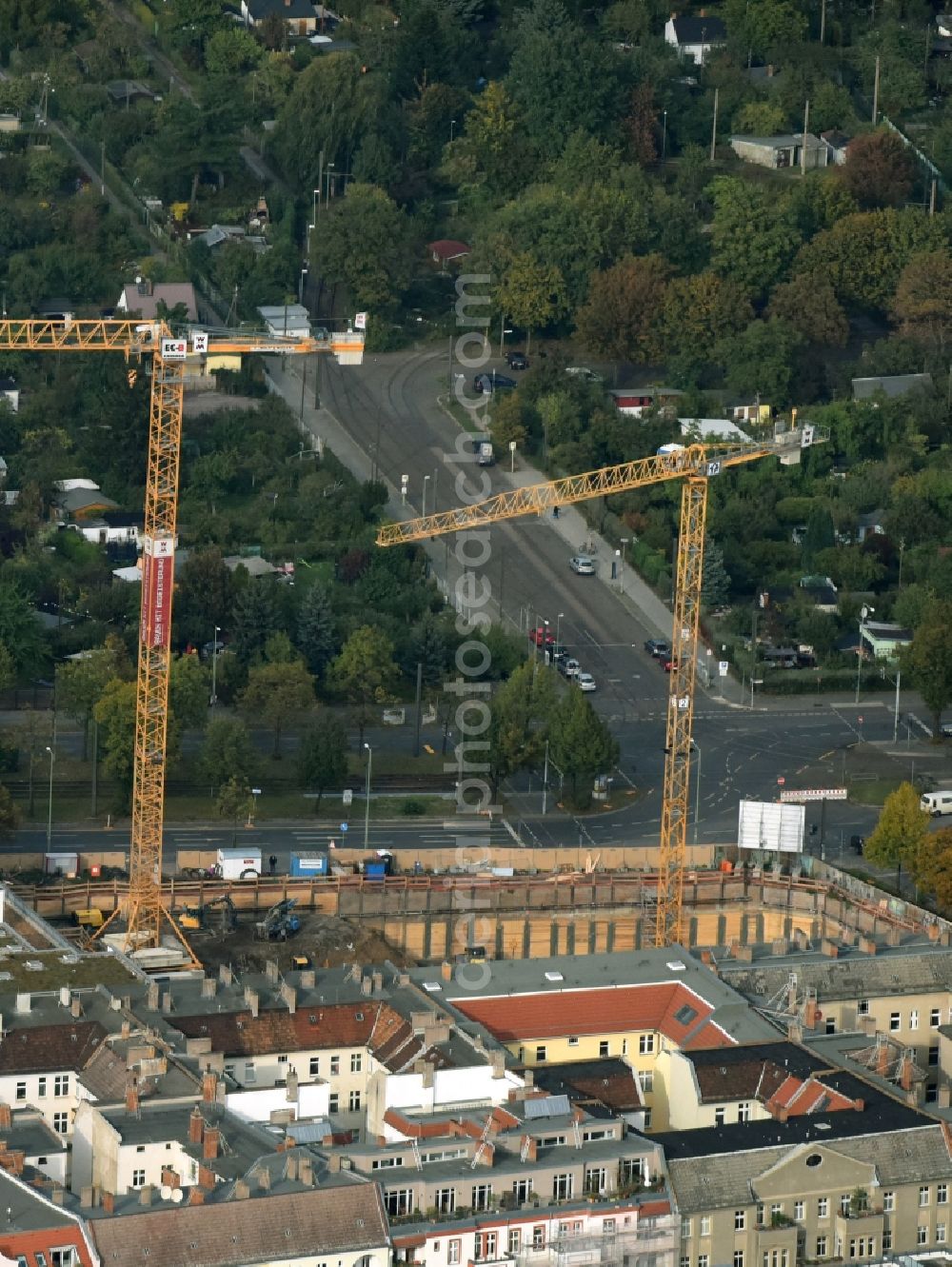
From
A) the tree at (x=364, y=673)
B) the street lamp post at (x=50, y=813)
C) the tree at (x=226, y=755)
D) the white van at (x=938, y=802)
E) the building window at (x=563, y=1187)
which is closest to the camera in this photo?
the building window at (x=563, y=1187)

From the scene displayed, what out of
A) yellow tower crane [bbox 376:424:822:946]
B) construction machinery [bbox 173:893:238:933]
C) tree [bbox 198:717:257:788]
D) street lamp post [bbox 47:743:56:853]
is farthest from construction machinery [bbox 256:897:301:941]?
tree [bbox 198:717:257:788]

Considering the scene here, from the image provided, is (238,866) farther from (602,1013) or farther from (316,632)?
(316,632)

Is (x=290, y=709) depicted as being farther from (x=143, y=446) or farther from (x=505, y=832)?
(x=143, y=446)

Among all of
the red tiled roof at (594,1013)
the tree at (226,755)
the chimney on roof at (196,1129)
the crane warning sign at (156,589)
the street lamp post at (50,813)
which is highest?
the crane warning sign at (156,589)

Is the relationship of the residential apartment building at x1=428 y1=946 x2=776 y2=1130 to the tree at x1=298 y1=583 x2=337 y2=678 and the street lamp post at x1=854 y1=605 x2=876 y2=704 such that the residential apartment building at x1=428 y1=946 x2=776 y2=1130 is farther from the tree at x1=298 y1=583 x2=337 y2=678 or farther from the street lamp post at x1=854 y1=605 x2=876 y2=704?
the street lamp post at x1=854 y1=605 x2=876 y2=704

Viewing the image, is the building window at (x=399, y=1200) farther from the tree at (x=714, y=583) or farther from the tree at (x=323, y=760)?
the tree at (x=714, y=583)

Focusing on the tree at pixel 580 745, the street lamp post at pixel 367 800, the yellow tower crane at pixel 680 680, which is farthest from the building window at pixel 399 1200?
the tree at pixel 580 745
